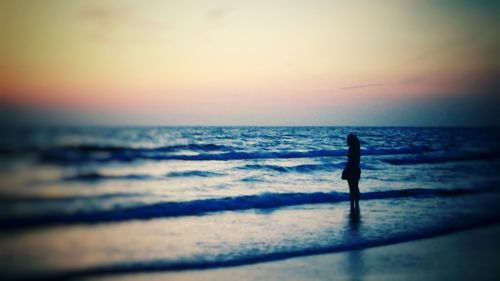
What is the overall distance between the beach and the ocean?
34 cm

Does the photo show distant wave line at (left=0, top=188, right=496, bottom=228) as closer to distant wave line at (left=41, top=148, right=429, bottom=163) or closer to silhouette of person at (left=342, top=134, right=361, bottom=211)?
silhouette of person at (left=342, top=134, right=361, bottom=211)

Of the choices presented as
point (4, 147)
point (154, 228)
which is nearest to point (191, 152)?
point (4, 147)

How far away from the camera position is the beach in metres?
5.69

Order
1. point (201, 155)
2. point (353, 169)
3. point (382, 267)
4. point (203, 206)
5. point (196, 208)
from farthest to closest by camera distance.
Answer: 1. point (201, 155)
2. point (203, 206)
3. point (196, 208)
4. point (353, 169)
5. point (382, 267)

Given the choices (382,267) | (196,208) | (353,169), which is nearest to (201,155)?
(196,208)

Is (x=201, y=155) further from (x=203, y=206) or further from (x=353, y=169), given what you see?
(x=353, y=169)

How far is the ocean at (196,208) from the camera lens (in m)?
6.79

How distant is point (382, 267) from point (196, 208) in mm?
5964

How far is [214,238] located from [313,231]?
221 cm

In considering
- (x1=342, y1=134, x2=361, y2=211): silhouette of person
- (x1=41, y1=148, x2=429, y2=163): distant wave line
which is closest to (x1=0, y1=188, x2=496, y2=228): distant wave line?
(x1=342, y1=134, x2=361, y2=211): silhouette of person

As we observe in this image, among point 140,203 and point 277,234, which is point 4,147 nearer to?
point 140,203

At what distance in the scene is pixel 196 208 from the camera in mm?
10852

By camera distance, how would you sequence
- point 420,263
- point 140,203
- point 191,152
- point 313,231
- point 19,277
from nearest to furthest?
point 19,277 < point 420,263 < point 313,231 < point 140,203 < point 191,152

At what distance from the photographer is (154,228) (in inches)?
346
